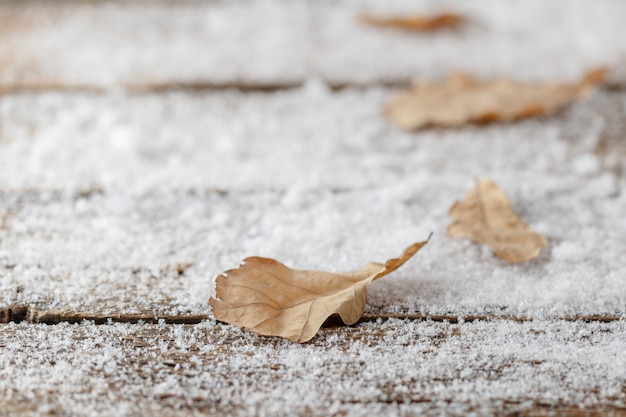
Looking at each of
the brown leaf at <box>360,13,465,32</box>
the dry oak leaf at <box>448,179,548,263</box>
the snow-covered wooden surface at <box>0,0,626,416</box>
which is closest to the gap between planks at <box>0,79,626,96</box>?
the snow-covered wooden surface at <box>0,0,626,416</box>

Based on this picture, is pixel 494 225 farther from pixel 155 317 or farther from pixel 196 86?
pixel 196 86

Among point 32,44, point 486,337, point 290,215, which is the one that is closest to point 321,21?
point 32,44

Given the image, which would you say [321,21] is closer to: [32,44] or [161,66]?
[161,66]

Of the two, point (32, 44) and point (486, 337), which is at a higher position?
point (32, 44)

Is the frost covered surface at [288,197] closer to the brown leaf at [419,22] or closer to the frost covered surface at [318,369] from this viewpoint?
the frost covered surface at [318,369]

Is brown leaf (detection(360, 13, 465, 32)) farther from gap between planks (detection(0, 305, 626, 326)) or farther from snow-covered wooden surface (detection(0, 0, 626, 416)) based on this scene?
gap between planks (detection(0, 305, 626, 326))

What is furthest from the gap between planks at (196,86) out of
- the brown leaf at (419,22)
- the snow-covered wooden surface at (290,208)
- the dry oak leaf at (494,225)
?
the dry oak leaf at (494,225)
